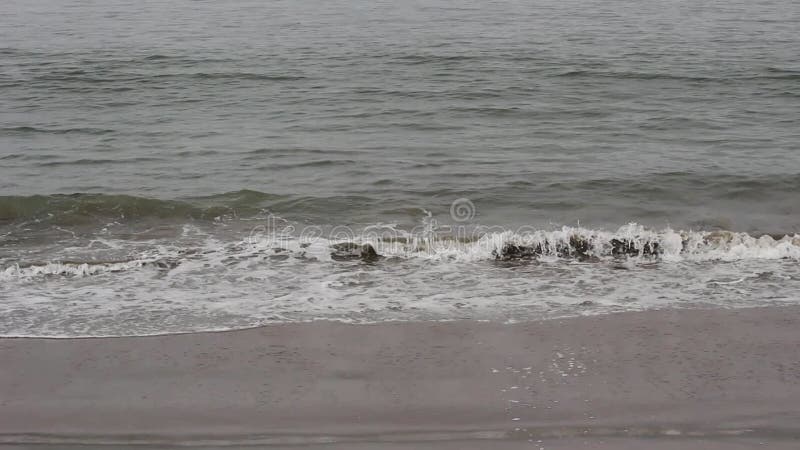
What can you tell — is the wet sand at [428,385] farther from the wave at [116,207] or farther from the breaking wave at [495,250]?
the wave at [116,207]

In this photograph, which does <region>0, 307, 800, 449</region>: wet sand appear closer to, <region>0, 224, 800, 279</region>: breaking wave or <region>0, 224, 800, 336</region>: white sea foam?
<region>0, 224, 800, 336</region>: white sea foam

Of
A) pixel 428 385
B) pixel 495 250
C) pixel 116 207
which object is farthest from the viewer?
pixel 116 207

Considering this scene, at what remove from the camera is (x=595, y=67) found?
1639 cm

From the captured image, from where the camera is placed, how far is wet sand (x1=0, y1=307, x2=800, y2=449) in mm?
4398

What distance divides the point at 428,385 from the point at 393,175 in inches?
211

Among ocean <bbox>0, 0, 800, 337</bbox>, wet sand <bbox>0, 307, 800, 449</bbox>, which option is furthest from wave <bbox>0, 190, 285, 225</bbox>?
wet sand <bbox>0, 307, 800, 449</bbox>

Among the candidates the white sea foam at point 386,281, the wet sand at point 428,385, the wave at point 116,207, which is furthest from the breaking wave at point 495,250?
the wet sand at point 428,385

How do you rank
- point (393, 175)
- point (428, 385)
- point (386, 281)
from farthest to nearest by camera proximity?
point (393, 175) → point (386, 281) → point (428, 385)

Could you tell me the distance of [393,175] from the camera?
1007 cm

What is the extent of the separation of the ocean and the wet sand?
1.19 ft

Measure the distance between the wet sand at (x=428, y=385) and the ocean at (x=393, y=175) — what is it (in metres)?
0.36

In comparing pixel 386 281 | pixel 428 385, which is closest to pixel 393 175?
pixel 386 281

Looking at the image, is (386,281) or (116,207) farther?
(116,207)

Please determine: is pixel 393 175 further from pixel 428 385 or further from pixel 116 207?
pixel 428 385
